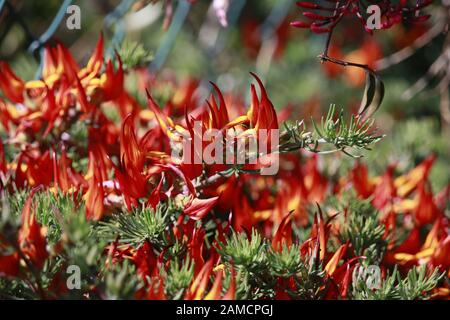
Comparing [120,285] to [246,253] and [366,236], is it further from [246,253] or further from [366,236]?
[366,236]

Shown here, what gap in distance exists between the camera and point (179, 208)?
687mm

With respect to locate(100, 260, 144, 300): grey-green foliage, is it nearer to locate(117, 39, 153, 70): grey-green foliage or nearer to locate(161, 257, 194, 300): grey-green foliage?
locate(161, 257, 194, 300): grey-green foliage

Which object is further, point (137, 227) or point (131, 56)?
point (131, 56)

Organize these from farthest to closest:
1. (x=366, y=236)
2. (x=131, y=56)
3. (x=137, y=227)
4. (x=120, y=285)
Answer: (x=131, y=56) → (x=366, y=236) → (x=137, y=227) → (x=120, y=285)

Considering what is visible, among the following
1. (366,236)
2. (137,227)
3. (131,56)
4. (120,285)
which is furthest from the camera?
(131,56)

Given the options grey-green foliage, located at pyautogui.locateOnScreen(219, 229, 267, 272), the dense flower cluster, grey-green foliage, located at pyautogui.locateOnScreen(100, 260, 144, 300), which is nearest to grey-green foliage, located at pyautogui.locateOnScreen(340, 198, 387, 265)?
the dense flower cluster

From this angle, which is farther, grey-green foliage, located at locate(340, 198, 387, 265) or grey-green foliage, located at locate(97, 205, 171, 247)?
grey-green foliage, located at locate(340, 198, 387, 265)

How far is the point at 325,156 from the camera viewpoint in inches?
43.6

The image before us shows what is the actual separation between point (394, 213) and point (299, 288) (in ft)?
0.81

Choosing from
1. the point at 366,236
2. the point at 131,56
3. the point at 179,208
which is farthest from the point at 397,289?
the point at 131,56

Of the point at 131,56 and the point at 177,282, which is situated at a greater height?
the point at 131,56

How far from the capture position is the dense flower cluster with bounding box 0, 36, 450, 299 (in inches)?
23.9
